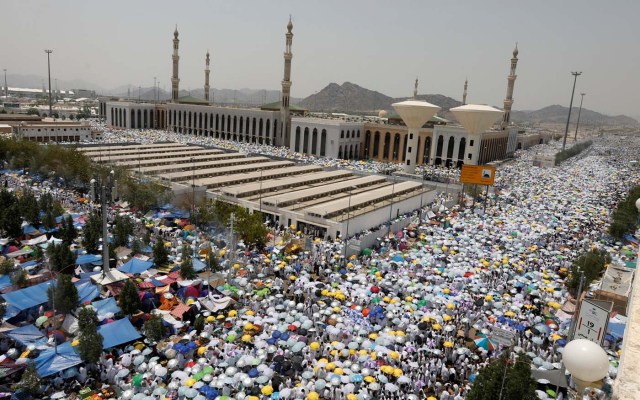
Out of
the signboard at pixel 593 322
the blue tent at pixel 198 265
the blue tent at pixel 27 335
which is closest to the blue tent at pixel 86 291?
the blue tent at pixel 27 335

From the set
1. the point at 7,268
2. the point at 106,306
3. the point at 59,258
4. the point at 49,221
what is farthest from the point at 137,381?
the point at 49,221

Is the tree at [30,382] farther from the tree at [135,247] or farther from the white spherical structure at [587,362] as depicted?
the white spherical structure at [587,362]

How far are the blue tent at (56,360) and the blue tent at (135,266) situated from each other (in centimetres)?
551

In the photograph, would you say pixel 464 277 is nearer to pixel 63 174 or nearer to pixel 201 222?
pixel 201 222

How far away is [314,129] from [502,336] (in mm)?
47382

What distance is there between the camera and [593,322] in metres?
12.1

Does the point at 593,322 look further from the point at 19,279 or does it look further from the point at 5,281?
the point at 5,281

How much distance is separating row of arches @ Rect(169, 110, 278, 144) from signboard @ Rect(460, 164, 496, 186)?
1480 inches

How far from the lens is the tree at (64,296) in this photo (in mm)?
14383

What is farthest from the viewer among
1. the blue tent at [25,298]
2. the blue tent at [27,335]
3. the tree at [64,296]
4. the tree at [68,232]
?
the tree at [68,232]

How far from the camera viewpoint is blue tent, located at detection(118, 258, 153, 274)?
59.1 feet

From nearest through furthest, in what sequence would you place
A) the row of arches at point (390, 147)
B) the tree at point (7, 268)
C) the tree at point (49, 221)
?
the tree at point (7, 268) → the tree at point (49, 221) → the row of arches at point (390, 147)

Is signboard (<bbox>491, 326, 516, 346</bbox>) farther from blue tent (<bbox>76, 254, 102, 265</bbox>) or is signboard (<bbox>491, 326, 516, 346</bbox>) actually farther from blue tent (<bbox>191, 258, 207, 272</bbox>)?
blue tent (<bbox>76, 254, 102, 265</bbox>)

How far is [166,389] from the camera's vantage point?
1165 centimetres
